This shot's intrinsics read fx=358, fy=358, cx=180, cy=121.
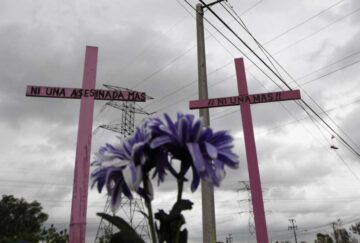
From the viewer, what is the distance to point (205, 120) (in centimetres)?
655

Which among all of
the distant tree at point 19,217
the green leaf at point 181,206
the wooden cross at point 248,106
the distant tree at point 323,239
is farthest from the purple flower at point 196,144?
the distant tree at point 323,239

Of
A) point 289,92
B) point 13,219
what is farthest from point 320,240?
point 289,92

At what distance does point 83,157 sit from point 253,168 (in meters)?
Result: 2.97

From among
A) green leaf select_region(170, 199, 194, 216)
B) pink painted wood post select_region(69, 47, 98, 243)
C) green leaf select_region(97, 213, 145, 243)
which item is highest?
pink painted wood post select_region(69, 47, 98, 243)

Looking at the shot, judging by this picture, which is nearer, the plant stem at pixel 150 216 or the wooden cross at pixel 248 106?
the plant stem at pixel 150 216

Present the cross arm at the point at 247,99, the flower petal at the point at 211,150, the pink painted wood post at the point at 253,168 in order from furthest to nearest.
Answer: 1. the cross arm at the point at 247,99
2. the pink painted wood post at the point at 253,168
3. the flower petal at the point at 211,150

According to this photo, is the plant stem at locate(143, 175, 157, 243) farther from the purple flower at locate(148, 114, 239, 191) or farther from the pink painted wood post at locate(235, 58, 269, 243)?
the pink painted wood post at locate(235, 58, 269, 243)

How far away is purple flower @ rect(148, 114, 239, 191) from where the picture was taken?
1.26 m

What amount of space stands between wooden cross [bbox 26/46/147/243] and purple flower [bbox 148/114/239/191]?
299cm

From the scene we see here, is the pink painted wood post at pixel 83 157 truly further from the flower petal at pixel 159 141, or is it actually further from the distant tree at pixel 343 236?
the distant tree at pixel 343 236

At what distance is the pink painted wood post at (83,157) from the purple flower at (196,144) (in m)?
2.98

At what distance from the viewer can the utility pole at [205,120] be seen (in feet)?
19.3

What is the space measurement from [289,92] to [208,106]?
57.2 inches

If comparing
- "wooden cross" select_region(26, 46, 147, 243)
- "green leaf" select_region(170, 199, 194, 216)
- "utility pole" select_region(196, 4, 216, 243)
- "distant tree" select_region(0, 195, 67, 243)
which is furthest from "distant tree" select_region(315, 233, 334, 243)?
"green leaf" select_region(170, 199, 194, 216)
